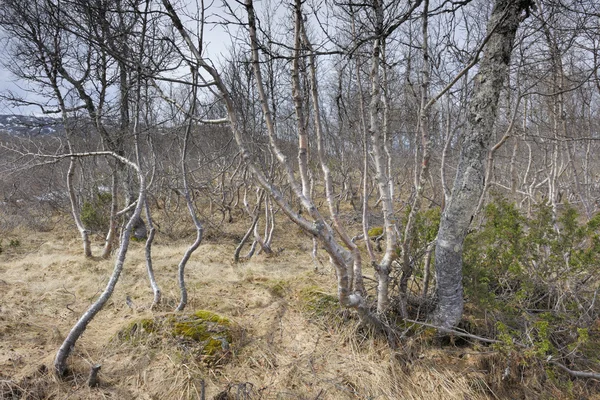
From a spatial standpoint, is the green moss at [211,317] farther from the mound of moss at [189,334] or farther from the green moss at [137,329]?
the green moss at [137,329]

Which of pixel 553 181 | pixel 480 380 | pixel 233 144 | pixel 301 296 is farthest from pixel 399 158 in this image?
A: pixel 480 380

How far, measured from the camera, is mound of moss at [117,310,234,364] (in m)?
2.79

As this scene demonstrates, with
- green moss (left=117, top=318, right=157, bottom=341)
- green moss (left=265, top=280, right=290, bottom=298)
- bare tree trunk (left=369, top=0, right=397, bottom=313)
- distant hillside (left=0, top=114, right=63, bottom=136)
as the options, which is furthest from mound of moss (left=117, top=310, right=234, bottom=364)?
distant hillside (left=0, top=114, right=63, bottom=136)

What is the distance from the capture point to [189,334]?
2955mm

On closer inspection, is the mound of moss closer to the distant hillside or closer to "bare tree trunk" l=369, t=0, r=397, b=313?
"bare tree trunk" l=369, t=0, r=397, b=313

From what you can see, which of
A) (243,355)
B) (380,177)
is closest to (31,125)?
(243,355)

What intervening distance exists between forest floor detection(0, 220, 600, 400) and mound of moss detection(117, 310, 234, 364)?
3cm

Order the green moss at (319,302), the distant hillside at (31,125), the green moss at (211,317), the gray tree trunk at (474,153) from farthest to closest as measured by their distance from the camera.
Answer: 1. the distant hillside at (31,125)
2. the green moss at (319,302)
3. the green moss at (211,317)
4. the gray tree trunk at (474,153)

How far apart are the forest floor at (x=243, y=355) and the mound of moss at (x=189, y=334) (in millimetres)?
29

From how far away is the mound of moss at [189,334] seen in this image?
2.79 meters

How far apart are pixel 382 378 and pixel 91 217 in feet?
23.8

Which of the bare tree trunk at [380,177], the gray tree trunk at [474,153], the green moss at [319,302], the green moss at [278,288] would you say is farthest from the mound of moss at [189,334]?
the gray tree trunk at [474,153]

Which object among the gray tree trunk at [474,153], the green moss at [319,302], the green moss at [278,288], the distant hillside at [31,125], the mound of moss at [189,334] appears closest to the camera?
the gray tree trunk at [474,153]

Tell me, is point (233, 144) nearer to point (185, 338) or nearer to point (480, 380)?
point (185, 338)
